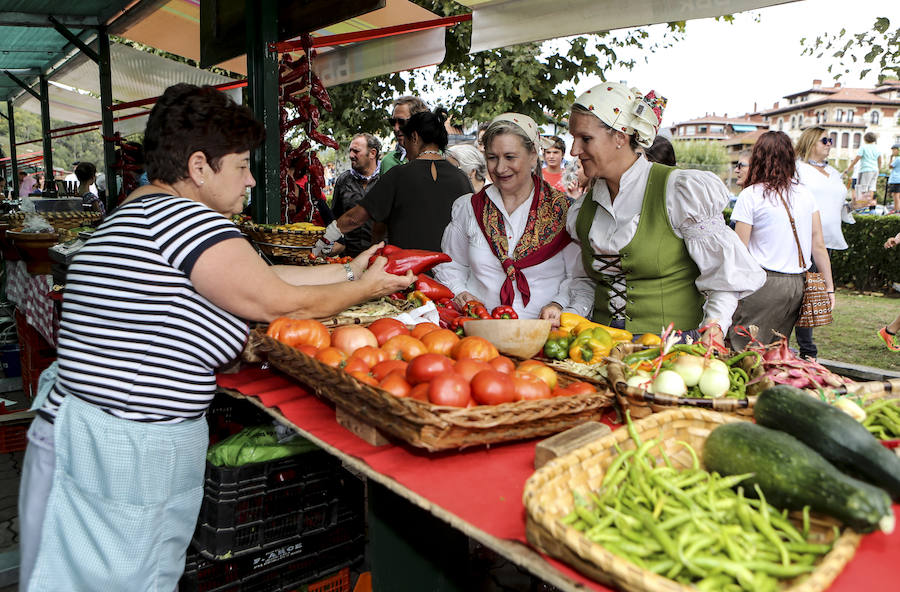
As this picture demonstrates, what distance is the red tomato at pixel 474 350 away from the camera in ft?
7.32

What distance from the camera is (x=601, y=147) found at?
304 cm

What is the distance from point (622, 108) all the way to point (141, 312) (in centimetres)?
216

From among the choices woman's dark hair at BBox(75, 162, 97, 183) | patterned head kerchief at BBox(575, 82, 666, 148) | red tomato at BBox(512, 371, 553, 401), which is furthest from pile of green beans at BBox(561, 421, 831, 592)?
woman's dark hair at BBox(75, 162, 97, 183)

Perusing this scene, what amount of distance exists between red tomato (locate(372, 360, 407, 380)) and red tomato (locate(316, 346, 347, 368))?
0.12 metres

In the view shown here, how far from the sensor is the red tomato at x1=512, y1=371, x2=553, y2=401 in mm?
1902

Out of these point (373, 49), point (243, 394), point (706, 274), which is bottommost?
point (243, 394)

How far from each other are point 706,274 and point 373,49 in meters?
4.58

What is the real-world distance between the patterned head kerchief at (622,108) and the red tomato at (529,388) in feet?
4.92

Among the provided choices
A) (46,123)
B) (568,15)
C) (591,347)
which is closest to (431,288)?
(591,347)

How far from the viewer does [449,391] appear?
1.78m

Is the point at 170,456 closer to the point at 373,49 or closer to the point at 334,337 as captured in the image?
the point at 334,337

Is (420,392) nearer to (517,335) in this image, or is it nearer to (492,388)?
(492,388)

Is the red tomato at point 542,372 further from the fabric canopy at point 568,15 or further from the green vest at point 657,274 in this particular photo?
the fabric canopy at point 568,15

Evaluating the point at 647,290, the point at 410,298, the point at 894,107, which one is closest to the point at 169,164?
the point at 410,298
